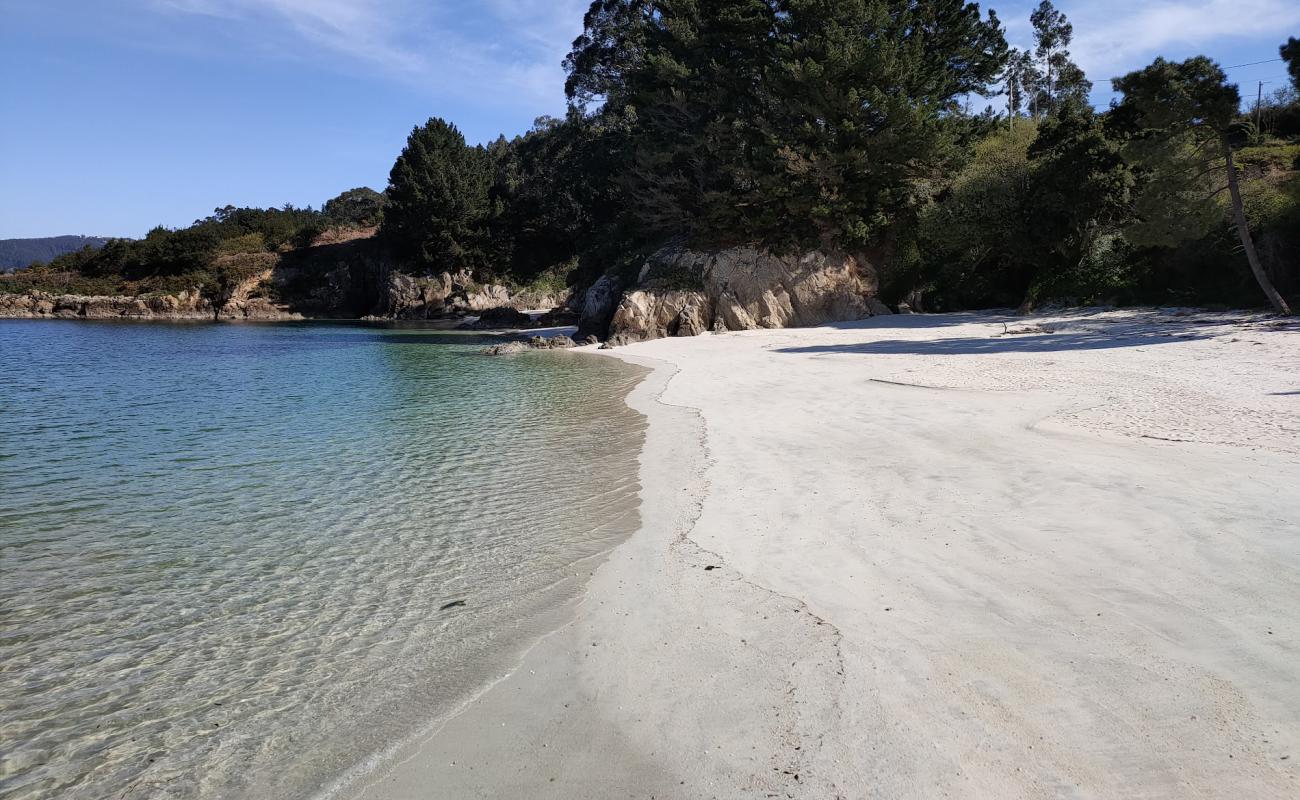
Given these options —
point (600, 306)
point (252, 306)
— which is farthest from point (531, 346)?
point (252, 306)

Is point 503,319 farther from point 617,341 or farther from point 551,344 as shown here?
point 617,341

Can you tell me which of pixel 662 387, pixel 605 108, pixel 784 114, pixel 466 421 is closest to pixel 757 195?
pixel 784 114

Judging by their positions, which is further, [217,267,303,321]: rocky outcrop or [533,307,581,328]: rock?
[217,267,303,321]: rocky outcrop

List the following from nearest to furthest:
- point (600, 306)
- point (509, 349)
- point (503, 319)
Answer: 1. point (509, 349)
2. point (600, 306)
3. point (503, 319)

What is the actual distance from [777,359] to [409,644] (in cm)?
1641

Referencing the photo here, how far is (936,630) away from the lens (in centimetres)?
462

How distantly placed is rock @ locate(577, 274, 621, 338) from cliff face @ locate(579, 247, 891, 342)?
2599 millimetres

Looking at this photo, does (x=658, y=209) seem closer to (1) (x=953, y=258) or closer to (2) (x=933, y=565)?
(1) (x=953, y=258)

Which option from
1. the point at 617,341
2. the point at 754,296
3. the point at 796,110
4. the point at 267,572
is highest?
the point at 796,110

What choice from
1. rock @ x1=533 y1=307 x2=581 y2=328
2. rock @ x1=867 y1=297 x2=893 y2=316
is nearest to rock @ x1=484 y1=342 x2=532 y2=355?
rock @ x1=533 y1=307 x2=581 y2=328

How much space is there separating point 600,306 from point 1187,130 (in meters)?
24.9

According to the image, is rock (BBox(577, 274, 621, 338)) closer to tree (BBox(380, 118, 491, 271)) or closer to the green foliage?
the green foliage

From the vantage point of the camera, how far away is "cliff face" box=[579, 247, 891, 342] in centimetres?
3139

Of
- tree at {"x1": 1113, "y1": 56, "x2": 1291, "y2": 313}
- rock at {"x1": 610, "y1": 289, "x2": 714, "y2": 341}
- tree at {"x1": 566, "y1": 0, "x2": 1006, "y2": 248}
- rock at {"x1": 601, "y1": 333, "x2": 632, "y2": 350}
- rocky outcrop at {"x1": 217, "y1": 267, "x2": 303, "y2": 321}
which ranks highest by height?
tree at {"x1": 566, "y1": 0, "x2": 1006, "y2": 248}
